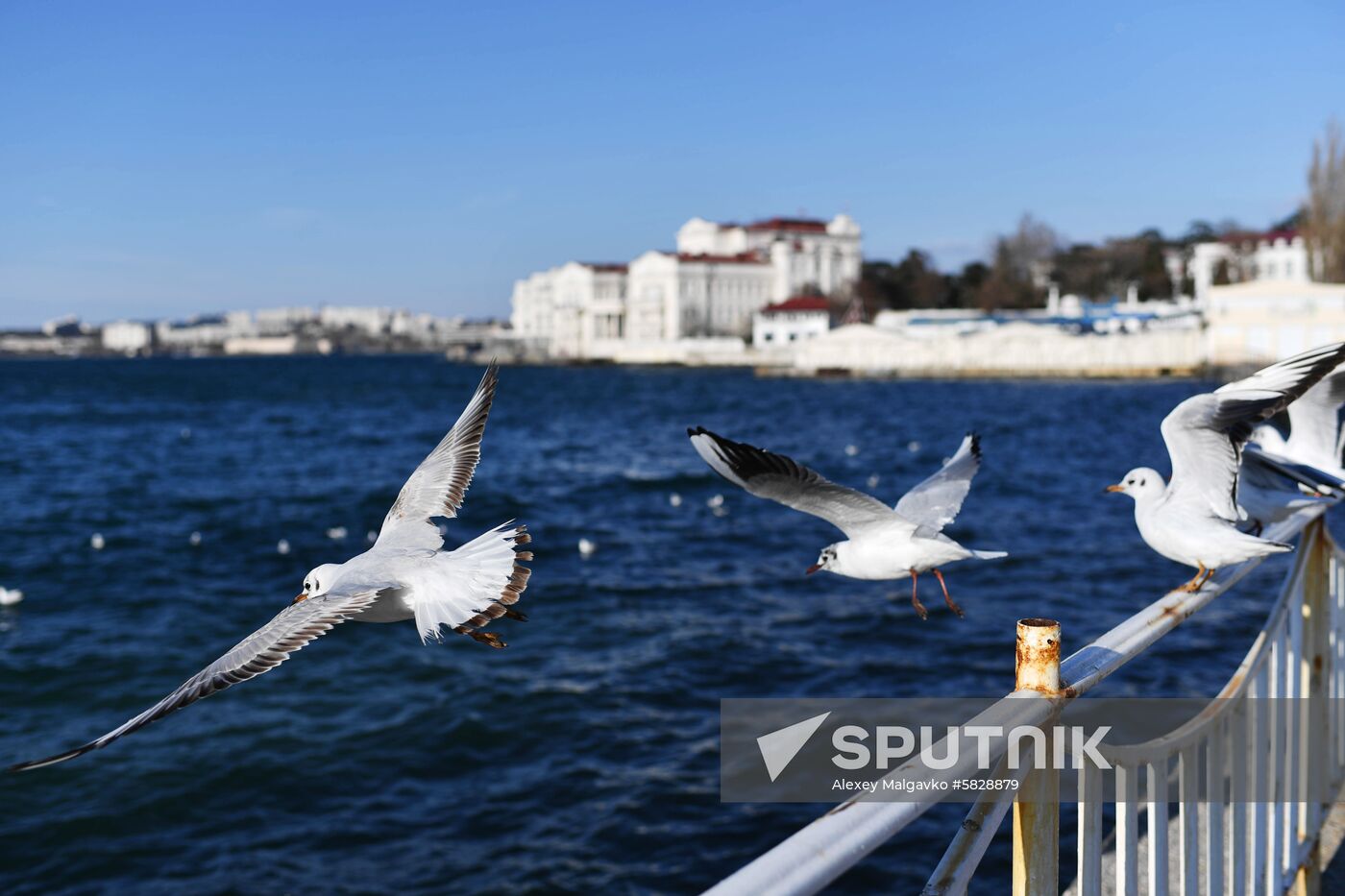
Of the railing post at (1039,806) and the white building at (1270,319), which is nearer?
the railing post at (1039,806)

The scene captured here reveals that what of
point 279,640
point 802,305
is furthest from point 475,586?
point 802,305

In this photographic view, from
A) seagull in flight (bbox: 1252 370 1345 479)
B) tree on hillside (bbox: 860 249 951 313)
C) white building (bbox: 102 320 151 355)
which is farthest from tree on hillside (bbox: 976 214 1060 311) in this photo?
white building (bbox: 102 320 151 355)

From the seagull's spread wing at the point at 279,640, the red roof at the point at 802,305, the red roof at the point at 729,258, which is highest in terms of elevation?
the red roof at the point at 729,258

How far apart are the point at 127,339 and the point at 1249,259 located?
6329 inches

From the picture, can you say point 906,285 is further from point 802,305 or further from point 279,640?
point 279,640

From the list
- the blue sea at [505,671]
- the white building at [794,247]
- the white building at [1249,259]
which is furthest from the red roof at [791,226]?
the blue sea at [505,671]

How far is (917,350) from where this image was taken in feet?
221

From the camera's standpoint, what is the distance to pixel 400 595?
87.3 inches

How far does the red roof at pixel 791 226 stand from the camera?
111562 millimetres

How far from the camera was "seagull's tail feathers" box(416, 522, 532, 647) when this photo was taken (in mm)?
A: 1998

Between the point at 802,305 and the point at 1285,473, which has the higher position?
the point at 802,305

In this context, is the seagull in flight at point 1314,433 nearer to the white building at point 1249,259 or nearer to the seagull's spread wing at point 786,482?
the seagull's spread wing at point 786,482

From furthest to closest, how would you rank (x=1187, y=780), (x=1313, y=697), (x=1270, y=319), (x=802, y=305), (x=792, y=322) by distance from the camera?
1. (x=802, y=305)
2. (x=792, y=322)
3. (x=1270, y=319)
4. (x=1313, y=697)
5. (x=1187, y=780)

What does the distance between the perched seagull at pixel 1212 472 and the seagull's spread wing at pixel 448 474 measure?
1547 millimetres
